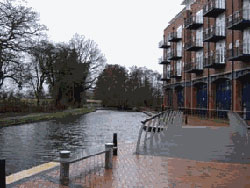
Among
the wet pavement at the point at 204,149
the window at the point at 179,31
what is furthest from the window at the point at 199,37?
the wet pavement at the point at 204,149

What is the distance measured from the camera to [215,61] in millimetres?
28797

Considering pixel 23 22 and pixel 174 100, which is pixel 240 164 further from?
pixel 174 100

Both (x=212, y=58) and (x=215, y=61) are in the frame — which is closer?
(x=215, y=61)

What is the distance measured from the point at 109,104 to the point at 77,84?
1728 cm

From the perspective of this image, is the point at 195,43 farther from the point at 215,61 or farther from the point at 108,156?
the point at 108,156

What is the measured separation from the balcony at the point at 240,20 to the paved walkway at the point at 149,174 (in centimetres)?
1753

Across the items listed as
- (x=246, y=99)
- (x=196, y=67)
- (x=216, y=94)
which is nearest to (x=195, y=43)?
(x=196, y=67)

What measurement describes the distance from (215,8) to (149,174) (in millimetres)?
23839

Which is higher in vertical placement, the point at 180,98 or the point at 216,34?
the point at 216,34

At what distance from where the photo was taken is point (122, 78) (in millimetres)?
71750

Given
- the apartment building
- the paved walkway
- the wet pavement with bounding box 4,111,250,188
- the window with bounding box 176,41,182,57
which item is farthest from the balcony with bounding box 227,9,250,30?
the paved walkway

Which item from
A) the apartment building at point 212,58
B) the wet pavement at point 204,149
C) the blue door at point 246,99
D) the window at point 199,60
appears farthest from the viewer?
the window at point 199,60

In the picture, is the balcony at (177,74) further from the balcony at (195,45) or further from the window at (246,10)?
the window at (246,10)

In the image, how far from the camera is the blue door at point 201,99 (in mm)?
32869
